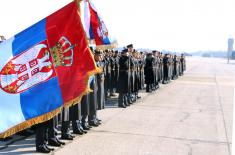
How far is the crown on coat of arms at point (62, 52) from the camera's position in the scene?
601 cm

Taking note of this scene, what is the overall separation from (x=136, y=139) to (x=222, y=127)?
107 inches

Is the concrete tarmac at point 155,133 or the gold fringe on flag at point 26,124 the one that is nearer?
the gold fringe on flag at point 26,124

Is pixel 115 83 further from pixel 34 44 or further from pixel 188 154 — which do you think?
pixel 34 44

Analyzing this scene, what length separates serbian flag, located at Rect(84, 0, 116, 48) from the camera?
28.0 ft

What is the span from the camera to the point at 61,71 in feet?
19.9

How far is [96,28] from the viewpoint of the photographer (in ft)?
28.8

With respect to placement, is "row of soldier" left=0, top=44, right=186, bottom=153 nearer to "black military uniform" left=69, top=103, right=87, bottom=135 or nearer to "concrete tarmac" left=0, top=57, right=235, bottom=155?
"black military uniform" left=69, top=103, right=87, bottom=135

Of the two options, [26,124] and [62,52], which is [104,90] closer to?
[62,52]

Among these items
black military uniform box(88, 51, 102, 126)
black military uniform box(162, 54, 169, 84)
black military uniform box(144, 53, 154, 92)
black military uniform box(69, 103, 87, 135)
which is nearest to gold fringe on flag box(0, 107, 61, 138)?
black military uniform box(69, 103, 87, 135)

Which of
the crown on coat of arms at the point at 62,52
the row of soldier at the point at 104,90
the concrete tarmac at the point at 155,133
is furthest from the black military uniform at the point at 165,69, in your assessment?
the crown on coat of arms at the point at 62,52

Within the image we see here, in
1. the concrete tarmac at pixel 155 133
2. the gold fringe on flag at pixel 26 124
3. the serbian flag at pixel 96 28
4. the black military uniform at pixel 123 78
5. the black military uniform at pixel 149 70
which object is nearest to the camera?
the gold fringe on flag at pixel 26 124

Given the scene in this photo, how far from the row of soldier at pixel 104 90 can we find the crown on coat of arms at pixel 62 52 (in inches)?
46.9

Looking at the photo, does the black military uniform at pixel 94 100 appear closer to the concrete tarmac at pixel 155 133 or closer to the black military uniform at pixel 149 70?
the concrete tarmac at pixel 155 133

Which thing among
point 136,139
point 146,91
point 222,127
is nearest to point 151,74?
point 146,91
